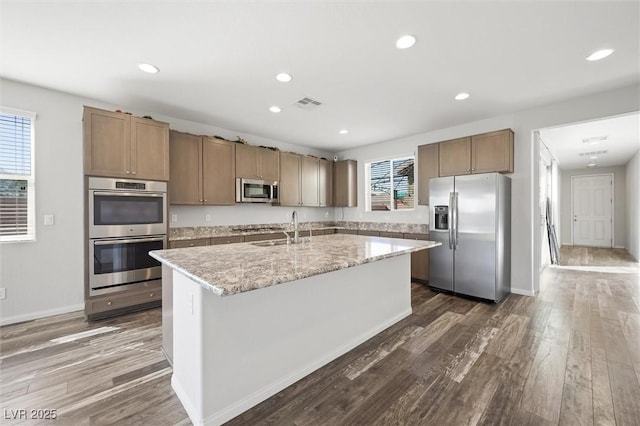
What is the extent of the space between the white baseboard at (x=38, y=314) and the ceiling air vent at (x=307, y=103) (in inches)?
149

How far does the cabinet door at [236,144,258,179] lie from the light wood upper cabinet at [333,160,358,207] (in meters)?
2.09

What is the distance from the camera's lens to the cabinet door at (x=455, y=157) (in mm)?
4188

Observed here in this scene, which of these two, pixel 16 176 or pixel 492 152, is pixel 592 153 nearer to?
pixel 492 152

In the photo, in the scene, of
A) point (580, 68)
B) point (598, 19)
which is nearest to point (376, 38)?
point (598, 19)

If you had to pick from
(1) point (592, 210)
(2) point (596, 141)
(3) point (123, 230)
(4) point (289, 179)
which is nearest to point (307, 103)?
(4) point (289, 179)

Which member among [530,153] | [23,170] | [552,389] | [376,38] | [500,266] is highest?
[376,38]

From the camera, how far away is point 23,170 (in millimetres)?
3025

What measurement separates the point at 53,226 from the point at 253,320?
3138mm

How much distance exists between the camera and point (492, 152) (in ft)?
13.0

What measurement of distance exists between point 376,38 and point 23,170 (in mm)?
3999

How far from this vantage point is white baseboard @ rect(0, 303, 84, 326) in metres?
2.95

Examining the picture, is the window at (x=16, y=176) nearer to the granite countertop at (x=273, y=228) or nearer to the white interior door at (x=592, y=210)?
the granite countertop at (x=273, y=228)

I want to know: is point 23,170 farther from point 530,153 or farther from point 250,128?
point 530,153

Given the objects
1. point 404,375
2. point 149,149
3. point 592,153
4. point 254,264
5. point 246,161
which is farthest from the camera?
point 592,153
